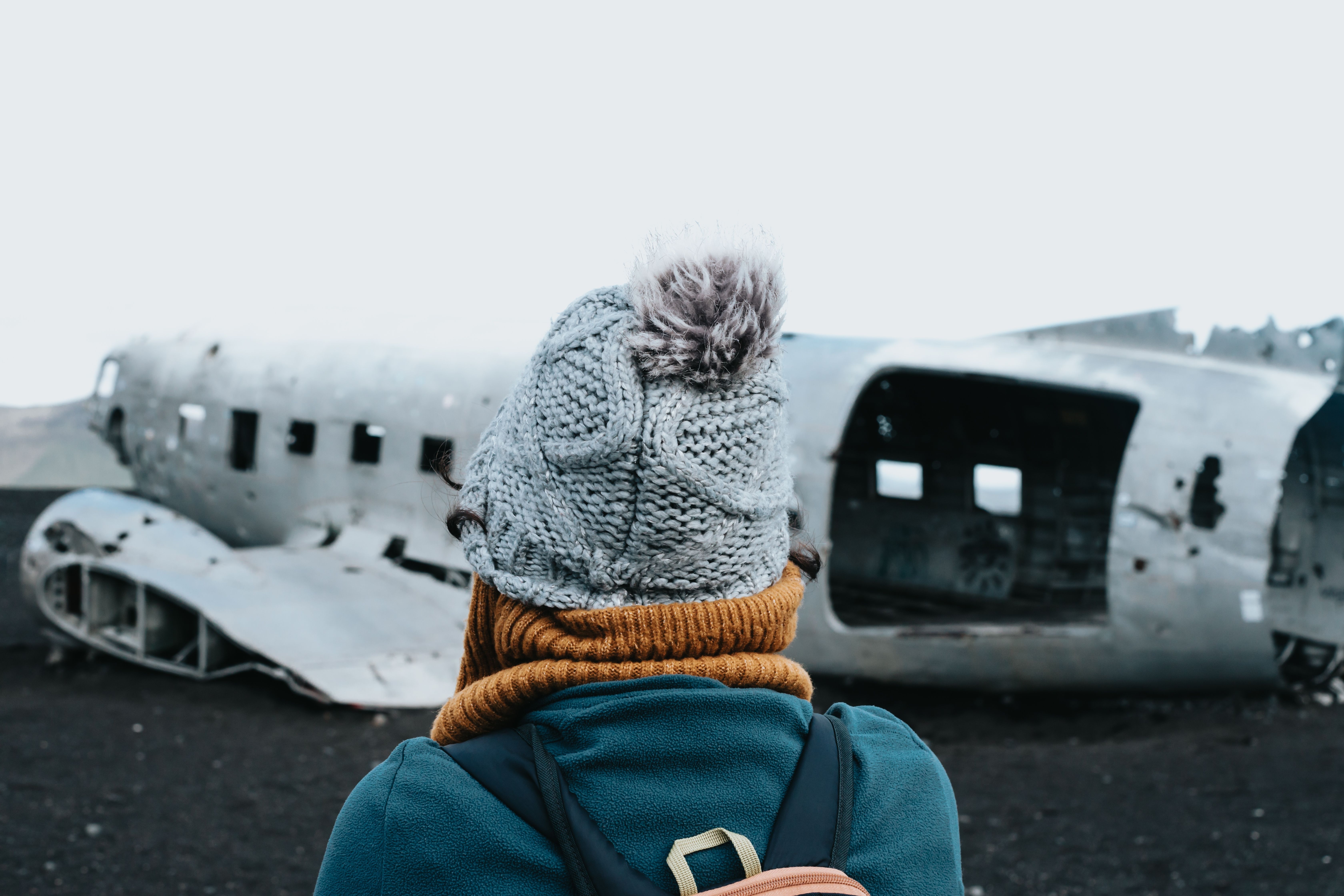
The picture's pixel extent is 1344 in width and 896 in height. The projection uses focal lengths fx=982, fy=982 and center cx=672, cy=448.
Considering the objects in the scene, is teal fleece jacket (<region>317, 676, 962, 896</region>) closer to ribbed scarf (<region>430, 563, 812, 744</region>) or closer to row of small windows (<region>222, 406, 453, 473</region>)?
ribbed scarf (<region>430, 563, 812, 744</region>)

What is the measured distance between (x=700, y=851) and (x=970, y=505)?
963cm

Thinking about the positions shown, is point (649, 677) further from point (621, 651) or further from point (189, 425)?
point (189, 425)

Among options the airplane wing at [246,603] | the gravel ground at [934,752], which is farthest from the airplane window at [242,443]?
the gravel ground at [934,752]

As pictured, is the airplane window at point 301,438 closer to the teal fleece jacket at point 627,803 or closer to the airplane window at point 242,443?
the airplane window at point 242,443

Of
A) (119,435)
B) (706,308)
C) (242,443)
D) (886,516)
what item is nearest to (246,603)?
(242,443)

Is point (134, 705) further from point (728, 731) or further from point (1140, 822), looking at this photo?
point (728, 731)

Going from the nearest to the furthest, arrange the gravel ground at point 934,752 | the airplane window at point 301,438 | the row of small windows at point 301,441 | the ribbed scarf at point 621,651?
the ribbed scarf at point 621,651
the gravel ground at point 934,752
the row of small windows at point 301,441
the airplane window at point 301,438

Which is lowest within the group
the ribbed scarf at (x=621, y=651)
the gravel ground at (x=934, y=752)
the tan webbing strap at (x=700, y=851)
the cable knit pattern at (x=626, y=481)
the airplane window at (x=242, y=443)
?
the gravel ground at (x=934, y=752)

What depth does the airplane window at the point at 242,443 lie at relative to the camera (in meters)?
9.94

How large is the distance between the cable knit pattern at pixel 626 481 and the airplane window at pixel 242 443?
949 cm

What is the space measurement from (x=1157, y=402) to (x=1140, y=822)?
271cm

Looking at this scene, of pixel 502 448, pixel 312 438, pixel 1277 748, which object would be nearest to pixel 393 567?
pixel 312 438

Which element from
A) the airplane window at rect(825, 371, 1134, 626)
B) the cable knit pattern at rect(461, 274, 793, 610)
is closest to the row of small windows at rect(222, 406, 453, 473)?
the airplane window at rect(825, 371, 1134, 626)

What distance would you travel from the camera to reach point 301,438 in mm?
9500
